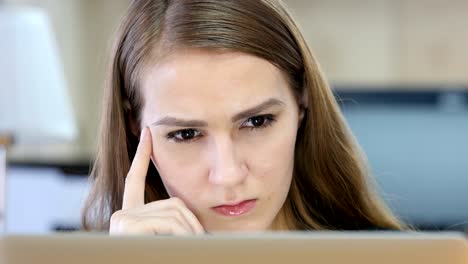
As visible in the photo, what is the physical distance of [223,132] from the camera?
3.70ft

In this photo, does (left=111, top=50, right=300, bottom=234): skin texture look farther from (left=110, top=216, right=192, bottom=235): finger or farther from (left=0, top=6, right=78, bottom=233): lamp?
(left=0, top=6, right=78, bottom=233): lamp

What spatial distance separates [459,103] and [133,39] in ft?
11.8

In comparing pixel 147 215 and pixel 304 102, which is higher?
pixel 304 102

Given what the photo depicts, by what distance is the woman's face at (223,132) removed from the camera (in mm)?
1129

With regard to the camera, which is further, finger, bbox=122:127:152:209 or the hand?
finger, bbox=122:127:152:209

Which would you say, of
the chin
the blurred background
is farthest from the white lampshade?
the blurred background

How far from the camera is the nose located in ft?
3.66

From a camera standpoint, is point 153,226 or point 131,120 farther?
point 131,120

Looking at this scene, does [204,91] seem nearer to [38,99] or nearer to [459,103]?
[38,99]

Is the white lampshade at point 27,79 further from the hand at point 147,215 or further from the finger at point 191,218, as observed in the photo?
the finger at point 191,218

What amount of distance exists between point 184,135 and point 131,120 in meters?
0.19

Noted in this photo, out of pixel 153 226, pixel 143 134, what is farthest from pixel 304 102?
pixel 153 226

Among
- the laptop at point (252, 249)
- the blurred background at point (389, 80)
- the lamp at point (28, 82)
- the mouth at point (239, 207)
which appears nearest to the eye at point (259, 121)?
the mouth at point (239, 207)

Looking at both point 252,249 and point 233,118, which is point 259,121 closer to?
point 233,118
